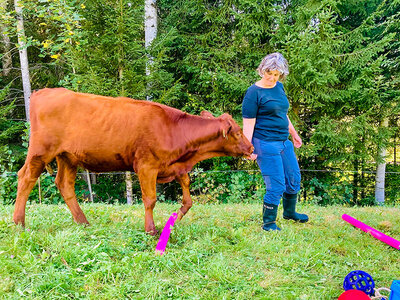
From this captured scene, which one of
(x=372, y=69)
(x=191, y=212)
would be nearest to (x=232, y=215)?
(x=191, y=212)

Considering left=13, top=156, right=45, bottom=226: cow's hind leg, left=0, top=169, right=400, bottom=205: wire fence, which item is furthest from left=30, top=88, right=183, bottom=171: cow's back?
left=0, top=169, right=400, bottom=205: wire fence

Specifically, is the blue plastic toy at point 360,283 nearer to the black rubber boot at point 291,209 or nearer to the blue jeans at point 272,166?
the blue jeans at point 272,166

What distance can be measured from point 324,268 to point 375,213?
341 cm

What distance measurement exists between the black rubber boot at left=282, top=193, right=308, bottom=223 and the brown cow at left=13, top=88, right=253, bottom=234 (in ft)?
5.04

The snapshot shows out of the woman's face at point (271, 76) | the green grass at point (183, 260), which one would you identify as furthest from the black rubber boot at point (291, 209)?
the woman's face at point (271, 76)

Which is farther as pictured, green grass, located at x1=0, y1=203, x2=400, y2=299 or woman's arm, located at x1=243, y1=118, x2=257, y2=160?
woman's arm, located at x1=243, y1=118, x2=257, y2=160

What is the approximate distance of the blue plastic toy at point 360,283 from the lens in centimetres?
255

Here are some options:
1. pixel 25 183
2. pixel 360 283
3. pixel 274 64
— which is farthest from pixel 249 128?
pixel 25 183

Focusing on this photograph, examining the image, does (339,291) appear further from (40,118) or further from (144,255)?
(40,118)

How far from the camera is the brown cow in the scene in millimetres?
3576

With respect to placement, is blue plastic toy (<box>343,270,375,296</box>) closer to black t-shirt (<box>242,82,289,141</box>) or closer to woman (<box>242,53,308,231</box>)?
woman (<box>242,53,308,231</box>)

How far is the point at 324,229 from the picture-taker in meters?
4.39

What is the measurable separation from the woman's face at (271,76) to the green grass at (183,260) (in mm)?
1858

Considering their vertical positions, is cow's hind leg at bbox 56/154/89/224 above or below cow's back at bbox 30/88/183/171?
below
